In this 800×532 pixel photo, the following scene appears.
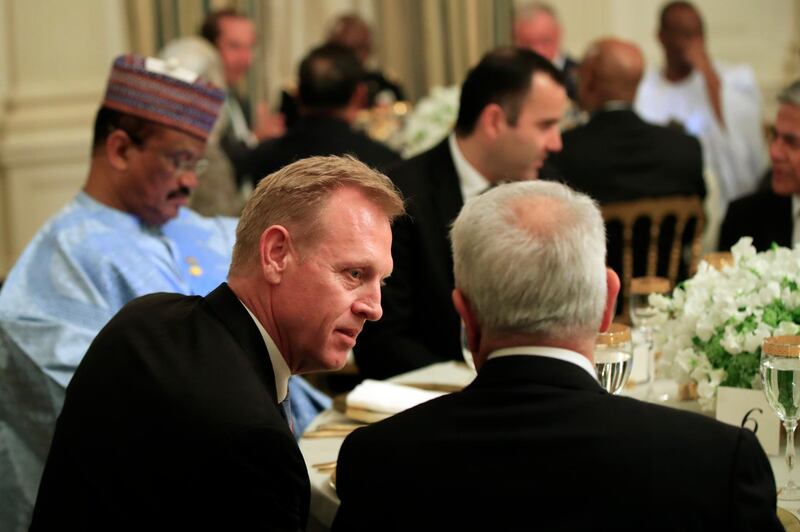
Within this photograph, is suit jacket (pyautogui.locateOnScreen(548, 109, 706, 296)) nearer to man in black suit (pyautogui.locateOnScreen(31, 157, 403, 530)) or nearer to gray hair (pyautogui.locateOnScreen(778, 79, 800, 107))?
gray hair (pyautogui.locateOnScreen(778, 79, 800, 107))

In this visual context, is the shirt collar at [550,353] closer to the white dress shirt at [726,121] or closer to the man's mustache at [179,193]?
the man's mustache at [179,193]

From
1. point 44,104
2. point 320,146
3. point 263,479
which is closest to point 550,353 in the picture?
point 263,479

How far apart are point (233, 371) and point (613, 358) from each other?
764 mm

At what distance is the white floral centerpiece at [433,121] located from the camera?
5.57 m

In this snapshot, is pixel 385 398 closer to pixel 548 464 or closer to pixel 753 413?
pixel 753 413

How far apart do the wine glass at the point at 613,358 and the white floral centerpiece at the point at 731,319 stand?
0.16 meters

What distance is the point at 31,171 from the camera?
6.89 metres

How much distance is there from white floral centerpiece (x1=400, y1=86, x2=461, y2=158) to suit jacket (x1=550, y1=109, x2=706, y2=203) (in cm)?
94

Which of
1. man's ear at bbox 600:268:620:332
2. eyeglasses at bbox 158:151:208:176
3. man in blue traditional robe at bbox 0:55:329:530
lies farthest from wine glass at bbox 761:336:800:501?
eyeglasses at bbox 158:151:208:176

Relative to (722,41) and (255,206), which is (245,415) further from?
(722,41)

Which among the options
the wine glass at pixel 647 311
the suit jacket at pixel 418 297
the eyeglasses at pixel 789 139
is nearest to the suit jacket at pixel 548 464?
the wine glass at pixel 647 311

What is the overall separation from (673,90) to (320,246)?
5569mm

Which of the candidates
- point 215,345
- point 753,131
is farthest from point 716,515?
point 753,131

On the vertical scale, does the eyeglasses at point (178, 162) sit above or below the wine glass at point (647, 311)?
above
